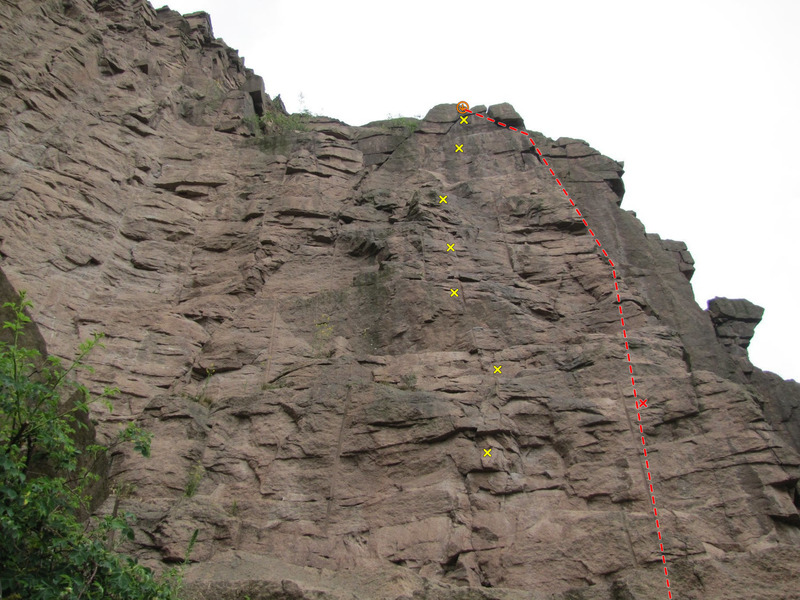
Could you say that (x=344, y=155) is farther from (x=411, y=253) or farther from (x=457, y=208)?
(x=411, y=253)

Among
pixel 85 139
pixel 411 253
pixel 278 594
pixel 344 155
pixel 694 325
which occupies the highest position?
pixel 344 155

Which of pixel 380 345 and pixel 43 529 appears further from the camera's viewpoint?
pixel 380 345

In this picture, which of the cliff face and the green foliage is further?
the cliff face

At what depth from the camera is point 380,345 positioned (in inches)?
447

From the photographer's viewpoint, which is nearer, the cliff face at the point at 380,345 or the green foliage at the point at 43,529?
the green foliage at the point at 43,529

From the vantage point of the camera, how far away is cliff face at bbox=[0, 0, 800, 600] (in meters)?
8.42

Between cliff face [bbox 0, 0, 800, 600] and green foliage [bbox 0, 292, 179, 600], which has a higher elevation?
cliff face [bbox 0, 0, 800, 600]

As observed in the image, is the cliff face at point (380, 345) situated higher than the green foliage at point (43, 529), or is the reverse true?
the cliff face at point (380, 345)

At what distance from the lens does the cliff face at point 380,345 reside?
8.42 meters

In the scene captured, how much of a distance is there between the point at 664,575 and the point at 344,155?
11.3 m

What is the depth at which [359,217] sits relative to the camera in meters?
14.3

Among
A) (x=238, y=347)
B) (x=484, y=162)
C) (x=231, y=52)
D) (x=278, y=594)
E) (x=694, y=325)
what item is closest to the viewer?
(x=278, y=594)

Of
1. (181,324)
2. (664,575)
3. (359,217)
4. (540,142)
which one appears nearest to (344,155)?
(359,217)

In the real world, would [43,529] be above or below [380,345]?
below
